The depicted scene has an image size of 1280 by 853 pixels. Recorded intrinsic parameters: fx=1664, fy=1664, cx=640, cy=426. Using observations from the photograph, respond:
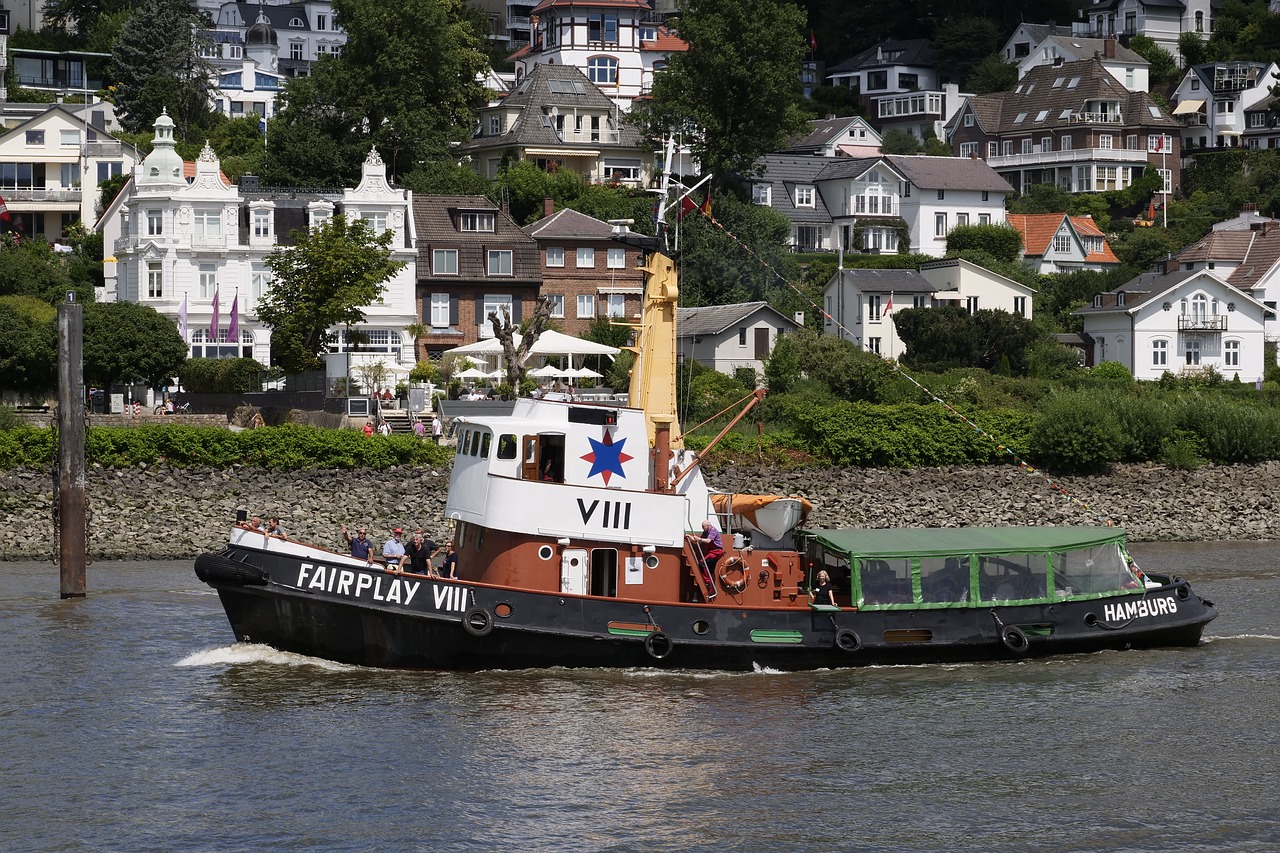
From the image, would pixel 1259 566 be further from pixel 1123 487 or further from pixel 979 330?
pixel 979 330

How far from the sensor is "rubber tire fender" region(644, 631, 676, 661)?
26.9 metres

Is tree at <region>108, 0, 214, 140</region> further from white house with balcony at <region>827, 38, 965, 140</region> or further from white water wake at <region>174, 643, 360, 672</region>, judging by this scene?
white water wake at <region>174, 643, 360, 672</region>

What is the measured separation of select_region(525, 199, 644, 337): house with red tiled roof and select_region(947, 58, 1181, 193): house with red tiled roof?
4430 cm

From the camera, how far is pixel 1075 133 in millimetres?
106562

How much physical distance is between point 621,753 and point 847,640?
6244mm

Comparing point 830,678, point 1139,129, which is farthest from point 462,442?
point 1139,129

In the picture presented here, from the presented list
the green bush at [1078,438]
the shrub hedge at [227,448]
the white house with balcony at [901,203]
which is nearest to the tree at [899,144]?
the white house with balcony at [901,203]

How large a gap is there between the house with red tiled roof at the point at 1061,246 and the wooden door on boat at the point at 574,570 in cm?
6747

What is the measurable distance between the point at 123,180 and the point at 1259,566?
211 feet

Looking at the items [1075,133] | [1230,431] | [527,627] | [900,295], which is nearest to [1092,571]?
[527,627]

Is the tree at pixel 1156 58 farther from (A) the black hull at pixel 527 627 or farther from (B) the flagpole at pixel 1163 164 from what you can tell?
(A) the black hull at pixel 527 627

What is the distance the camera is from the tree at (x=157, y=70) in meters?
101

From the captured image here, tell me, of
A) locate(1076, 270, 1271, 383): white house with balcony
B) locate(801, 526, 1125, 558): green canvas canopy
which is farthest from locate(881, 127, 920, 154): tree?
locate(801, 526, 1125, 558): green canvas canopy

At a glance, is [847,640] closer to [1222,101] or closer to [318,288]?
[318,288]
